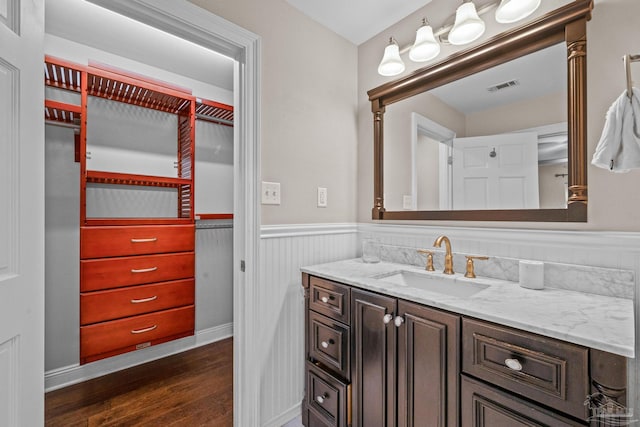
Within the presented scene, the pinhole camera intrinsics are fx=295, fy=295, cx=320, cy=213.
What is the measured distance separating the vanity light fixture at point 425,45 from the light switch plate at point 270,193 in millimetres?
1049

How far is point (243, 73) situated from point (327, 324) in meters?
1.34

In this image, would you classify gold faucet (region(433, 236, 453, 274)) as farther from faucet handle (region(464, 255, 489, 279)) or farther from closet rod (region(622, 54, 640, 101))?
closet rod (region(622, 54, 640, 101))

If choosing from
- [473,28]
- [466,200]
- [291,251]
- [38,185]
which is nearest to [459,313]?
[466,200]

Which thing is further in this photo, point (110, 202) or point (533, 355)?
point (110, 202)

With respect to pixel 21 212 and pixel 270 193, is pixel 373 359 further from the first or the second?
pixel 21 212

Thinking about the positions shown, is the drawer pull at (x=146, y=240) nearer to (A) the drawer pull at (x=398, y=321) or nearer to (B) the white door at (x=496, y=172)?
(A) the drawer pull at (x=398, y=321)

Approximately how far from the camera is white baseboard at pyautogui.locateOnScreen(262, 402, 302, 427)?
1.61 meters

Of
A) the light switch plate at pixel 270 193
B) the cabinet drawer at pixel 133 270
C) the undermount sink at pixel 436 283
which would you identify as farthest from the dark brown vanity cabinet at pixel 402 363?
the cabinet drawer at pixel 133 270

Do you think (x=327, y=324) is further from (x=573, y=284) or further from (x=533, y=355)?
(x=573, y=284)

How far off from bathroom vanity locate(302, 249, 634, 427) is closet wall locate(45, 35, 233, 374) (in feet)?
4.81

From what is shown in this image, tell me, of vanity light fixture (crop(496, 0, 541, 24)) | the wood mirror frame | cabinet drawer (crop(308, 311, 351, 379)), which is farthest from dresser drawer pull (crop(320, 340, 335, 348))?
vanity light fixture (crop(496, 0, 541, 24))

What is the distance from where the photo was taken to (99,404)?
1.82m

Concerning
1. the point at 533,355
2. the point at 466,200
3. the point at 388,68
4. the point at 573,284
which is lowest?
the point at 533,355

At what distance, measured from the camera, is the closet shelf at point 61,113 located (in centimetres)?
179
